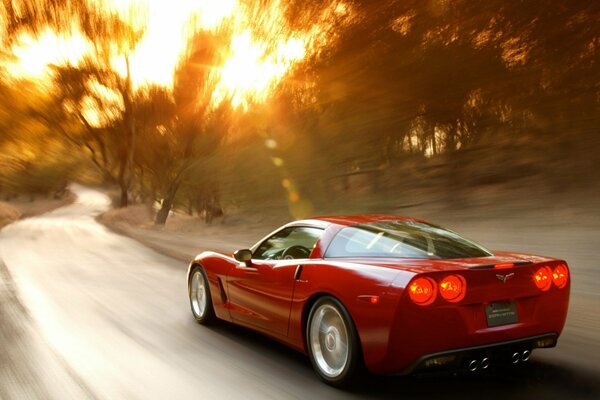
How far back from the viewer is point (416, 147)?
53.2ft

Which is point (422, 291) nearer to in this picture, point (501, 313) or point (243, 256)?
point (501, 313)

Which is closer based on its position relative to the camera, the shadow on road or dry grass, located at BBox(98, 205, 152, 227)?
the shadow on road

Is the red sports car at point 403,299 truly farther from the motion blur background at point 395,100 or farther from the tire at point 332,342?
the motion blur background at point 395,100

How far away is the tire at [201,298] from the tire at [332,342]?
211cm

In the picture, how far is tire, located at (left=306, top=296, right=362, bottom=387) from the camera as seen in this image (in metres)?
4.21

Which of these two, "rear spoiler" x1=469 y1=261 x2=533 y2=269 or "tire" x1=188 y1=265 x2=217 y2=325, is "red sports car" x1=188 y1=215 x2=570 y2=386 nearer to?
"rear spoiler" x1=469 y1=261 x2=533 y2=269

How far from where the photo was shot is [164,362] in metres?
5.11

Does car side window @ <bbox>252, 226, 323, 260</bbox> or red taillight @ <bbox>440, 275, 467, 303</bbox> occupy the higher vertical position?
car side window @ <bbox>252, 226, 323, 260</bbox>

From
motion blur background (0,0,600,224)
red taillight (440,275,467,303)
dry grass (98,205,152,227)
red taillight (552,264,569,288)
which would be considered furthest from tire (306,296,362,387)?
dry grass (98,205,152,227)

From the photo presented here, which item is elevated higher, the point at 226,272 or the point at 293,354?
the point at 226,272

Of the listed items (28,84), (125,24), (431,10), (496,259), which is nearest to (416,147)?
(431,10)

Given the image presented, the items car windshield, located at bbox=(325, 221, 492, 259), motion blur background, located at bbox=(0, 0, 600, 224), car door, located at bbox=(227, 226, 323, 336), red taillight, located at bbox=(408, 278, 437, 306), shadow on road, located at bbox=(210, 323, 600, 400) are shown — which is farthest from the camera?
motion blur background, located at bbox=(0, 0, 600, 224)

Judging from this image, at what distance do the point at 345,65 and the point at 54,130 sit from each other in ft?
92.0

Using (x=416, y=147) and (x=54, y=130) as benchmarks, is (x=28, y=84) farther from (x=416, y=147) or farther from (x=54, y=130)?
(x=416, y=147)
